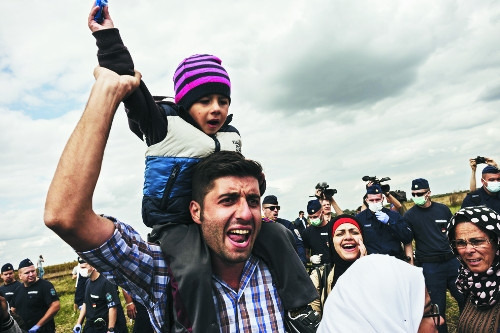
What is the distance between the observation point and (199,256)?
5.76 ft

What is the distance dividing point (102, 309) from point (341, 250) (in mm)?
5075

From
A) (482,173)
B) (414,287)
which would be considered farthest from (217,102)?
(482,173)

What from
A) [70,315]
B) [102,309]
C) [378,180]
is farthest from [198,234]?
[70,315]

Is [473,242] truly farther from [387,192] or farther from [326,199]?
[326,199]

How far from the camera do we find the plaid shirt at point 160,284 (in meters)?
1.56

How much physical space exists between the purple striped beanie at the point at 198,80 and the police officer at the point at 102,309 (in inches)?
229

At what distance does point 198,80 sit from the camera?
212 cm

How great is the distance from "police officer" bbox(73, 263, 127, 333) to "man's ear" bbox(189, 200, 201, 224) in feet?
19.1

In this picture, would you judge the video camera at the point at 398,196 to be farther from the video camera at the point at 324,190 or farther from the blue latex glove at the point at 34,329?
the blue latex glove at the point at 34,329

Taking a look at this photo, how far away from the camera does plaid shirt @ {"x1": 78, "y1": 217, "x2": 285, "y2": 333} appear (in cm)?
156

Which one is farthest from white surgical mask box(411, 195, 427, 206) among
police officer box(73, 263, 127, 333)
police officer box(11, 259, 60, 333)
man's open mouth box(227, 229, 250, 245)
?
police officer box(11, 259, 60, 333)

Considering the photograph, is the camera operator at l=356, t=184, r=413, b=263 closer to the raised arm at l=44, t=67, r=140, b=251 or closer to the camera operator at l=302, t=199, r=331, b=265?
the camera operator at l=302, t=199, r=331, b=265

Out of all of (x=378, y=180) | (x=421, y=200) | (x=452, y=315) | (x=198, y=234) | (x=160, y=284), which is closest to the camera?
(x=160, y=284)

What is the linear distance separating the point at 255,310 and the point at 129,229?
29.1 inches
